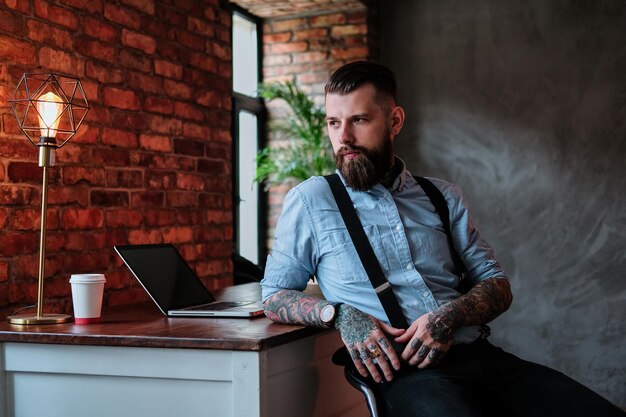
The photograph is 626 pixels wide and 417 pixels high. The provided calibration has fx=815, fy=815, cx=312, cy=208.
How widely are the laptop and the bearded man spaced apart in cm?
27

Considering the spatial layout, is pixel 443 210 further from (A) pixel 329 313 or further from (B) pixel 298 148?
(B) pixel 298 148

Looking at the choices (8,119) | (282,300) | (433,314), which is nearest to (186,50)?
(8,119)

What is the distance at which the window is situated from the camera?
5152 mm

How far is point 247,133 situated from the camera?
5.32 metres

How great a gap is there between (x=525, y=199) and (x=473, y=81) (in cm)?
84

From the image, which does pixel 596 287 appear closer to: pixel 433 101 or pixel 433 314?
pixel 433 101

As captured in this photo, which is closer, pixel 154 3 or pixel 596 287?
pixel 154 3

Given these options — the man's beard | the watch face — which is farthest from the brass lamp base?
the man's beard

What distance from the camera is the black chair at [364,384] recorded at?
1988mm

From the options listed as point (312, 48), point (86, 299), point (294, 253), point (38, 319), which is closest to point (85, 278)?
point (86, 299)

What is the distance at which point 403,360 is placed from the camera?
2020 millimetres

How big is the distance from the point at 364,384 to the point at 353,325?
5.9 inches

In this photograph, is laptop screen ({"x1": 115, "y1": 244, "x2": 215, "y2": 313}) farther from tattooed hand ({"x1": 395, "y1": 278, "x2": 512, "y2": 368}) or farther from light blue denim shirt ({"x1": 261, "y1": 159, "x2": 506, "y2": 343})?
tattooed hand ({"x1": 395, "y1": 278, "x2": 512, "y2": 368})

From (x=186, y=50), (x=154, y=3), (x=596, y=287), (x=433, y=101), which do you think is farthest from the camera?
(x=433, y=101)
